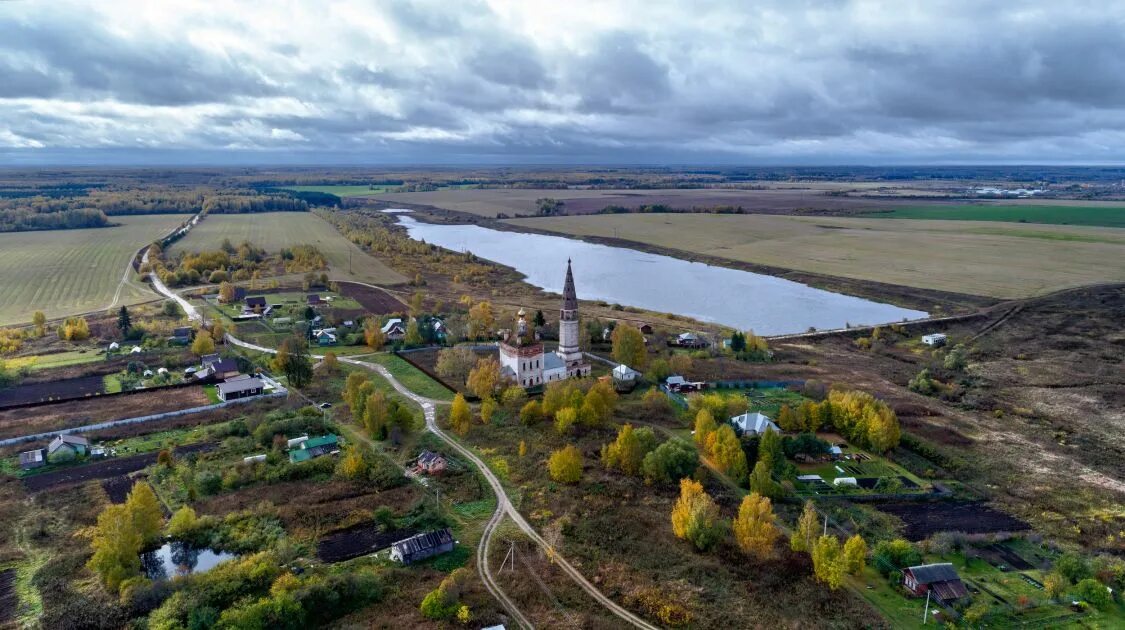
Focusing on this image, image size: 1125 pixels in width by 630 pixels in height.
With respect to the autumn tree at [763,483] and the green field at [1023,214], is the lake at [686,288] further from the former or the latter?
the green field at [1023,214]

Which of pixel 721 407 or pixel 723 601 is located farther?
pixel 721 407

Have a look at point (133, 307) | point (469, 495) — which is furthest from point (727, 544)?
point (133, 307)

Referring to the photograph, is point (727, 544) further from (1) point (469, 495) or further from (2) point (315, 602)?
(2) point (315, 602)

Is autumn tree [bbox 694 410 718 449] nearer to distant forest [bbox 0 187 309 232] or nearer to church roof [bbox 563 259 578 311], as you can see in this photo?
church roof [bbox 563 259 578 311]

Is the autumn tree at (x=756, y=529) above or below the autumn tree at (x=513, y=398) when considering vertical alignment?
above

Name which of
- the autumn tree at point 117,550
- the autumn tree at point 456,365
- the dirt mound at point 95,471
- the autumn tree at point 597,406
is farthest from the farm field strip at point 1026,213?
the autumn tree at point 117,550

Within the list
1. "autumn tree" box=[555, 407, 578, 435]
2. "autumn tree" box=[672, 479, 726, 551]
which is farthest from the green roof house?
"autumn tree" box=[672, 479, 726, 551]

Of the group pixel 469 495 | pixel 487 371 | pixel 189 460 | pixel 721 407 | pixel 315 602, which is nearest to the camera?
pixel 315 602
